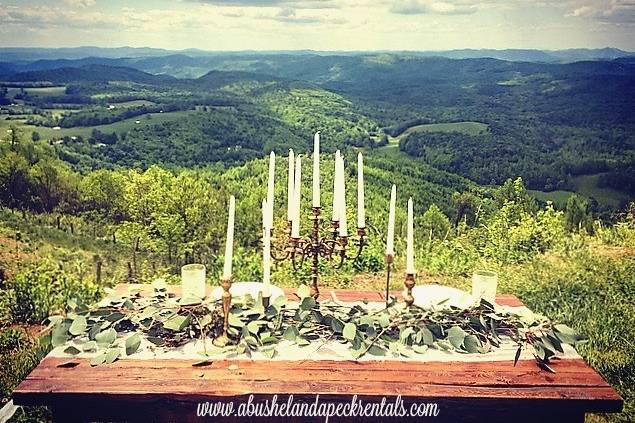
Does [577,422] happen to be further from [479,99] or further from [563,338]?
[479,99]

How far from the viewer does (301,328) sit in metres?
2.52

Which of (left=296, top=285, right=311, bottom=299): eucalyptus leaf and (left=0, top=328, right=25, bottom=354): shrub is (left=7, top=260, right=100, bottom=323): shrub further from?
(left=296, top=285, right=311, bottom=299): eucalyptus leaf

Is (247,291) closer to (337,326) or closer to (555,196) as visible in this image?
(337,326)

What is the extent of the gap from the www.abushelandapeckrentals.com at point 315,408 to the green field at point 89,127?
452cm

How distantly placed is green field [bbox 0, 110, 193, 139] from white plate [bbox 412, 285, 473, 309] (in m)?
4.45

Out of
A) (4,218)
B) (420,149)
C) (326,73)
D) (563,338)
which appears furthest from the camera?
(326,73)

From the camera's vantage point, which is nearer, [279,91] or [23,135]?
[23,135]

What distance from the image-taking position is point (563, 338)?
7.87 ft

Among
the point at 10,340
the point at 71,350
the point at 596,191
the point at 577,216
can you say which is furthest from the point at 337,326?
the point at 596,191

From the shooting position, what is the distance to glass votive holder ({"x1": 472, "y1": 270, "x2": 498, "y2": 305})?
9.06ft

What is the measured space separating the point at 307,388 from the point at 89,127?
530cm

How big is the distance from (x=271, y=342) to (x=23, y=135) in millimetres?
4403

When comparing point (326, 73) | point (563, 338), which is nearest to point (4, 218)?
point (563, 338)

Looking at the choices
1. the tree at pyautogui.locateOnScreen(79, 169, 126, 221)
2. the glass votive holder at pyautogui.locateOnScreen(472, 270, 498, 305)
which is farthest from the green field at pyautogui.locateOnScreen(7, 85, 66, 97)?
the glass votive holder at pyautogui.locateOnScreen(472, 270, 498, 305)
